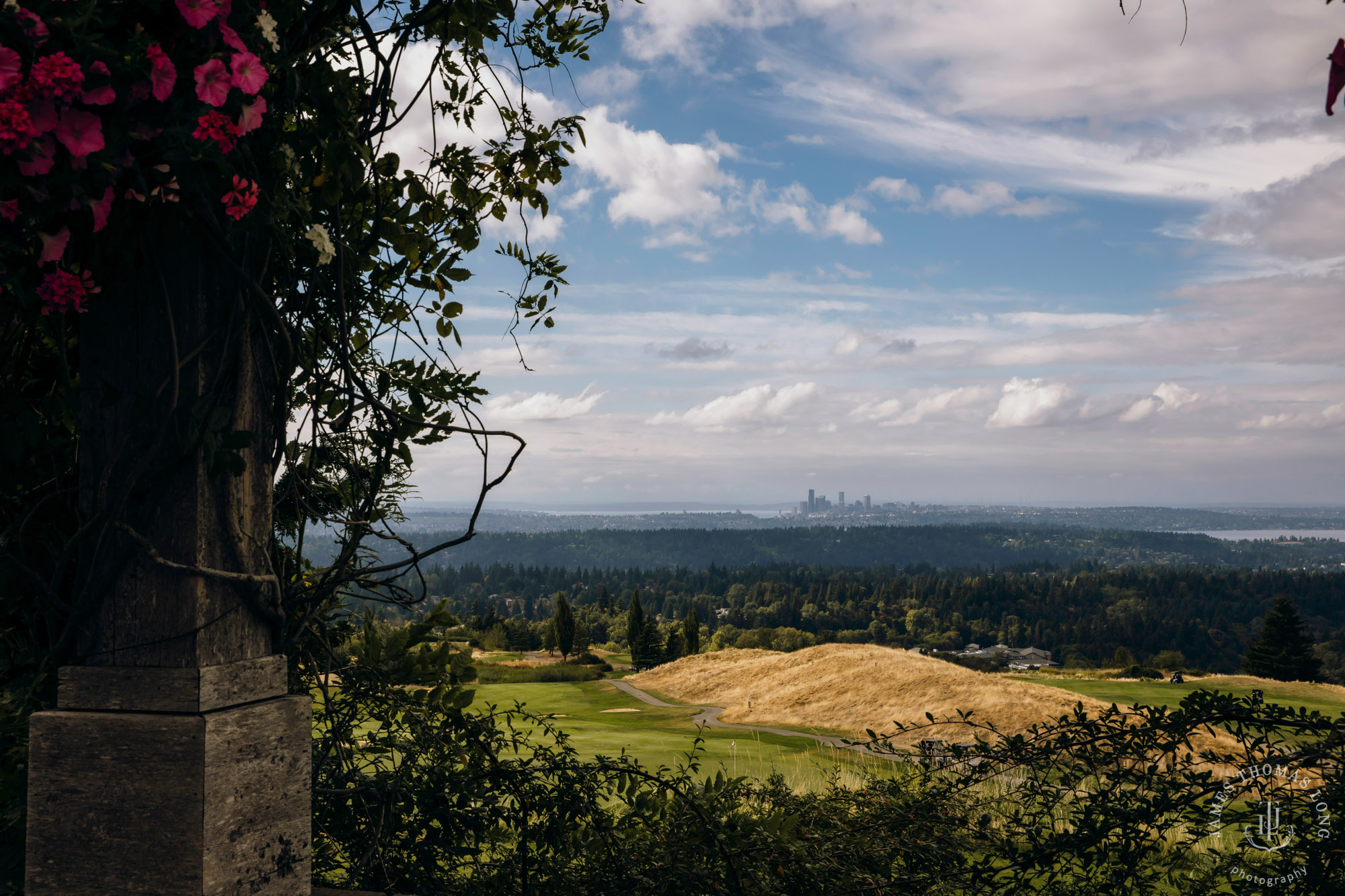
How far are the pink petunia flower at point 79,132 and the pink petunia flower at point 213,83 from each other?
0.57 ft

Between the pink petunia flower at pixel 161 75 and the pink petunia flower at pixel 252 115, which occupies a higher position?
the pink petunia flower at pixel 161 75

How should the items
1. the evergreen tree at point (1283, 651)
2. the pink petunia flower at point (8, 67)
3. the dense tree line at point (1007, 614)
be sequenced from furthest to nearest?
the dense tree line at point (1007, 614), the evergreen tree at point (1283, 651), the pink petunia flower at point (8, 67)

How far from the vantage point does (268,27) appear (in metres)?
1.37

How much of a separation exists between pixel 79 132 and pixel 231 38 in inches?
11.9

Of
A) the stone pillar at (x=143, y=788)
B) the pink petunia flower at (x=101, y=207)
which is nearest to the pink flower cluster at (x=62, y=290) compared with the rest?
the pink petunia flower at (x=101, y=207)

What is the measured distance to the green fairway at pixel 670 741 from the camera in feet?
15.5

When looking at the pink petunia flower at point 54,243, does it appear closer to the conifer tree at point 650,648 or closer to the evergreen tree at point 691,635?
the conifer tree at point 650,648

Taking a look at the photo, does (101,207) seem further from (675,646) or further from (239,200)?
(675,646)

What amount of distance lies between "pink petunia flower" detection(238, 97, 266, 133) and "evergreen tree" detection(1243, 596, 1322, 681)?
133 ft

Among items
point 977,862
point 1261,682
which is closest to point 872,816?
point 977,862

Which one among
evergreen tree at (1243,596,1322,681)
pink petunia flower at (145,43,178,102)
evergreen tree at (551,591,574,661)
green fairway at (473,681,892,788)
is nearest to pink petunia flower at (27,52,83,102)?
pink petunia flower at (145,43,178,102)

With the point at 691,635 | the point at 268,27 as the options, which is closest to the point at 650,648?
the point at 691,635

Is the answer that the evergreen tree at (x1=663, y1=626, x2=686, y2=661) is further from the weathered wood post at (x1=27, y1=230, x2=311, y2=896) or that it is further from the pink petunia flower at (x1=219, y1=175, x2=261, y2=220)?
the pink petunia flower at (x1=219, y1=175, x2=261, y2=220)

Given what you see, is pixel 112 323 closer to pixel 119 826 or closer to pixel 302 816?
pixel 119 826
